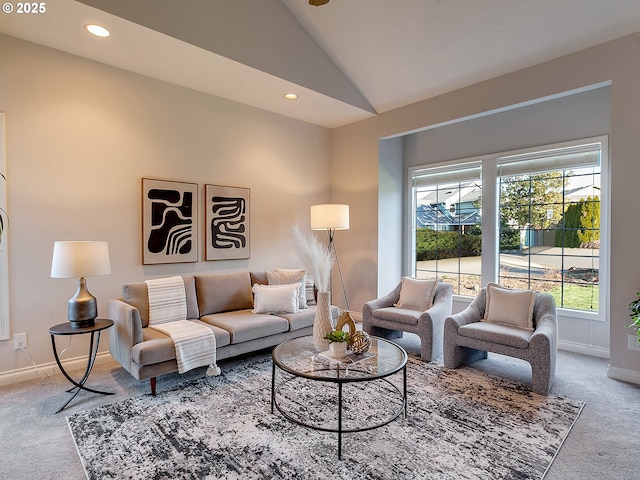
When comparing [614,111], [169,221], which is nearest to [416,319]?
[614,111]

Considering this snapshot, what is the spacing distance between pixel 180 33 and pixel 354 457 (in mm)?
3491

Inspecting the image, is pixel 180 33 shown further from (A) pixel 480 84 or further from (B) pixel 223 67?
(A) pixel 480 84

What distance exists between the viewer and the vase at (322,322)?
2783 mm

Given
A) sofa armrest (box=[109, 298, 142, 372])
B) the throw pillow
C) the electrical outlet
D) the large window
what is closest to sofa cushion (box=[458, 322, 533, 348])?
the large window

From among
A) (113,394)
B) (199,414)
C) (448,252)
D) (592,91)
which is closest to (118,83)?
(113,394)

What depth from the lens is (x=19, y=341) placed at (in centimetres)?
315

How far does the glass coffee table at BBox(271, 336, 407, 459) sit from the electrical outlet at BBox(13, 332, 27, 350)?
229 centimetres

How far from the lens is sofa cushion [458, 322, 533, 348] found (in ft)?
9.94

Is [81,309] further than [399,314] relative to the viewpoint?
No

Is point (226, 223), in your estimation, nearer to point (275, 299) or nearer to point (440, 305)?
point (275, 299)

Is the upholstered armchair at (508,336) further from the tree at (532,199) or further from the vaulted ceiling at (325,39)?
the vaulted ceiling at (325,39)

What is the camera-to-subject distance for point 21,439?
7.44 ft

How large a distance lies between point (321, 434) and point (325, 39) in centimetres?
400

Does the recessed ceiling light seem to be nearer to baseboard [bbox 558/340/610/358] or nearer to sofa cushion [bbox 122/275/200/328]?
sofa cushion [bbox 122/275/200/328]
